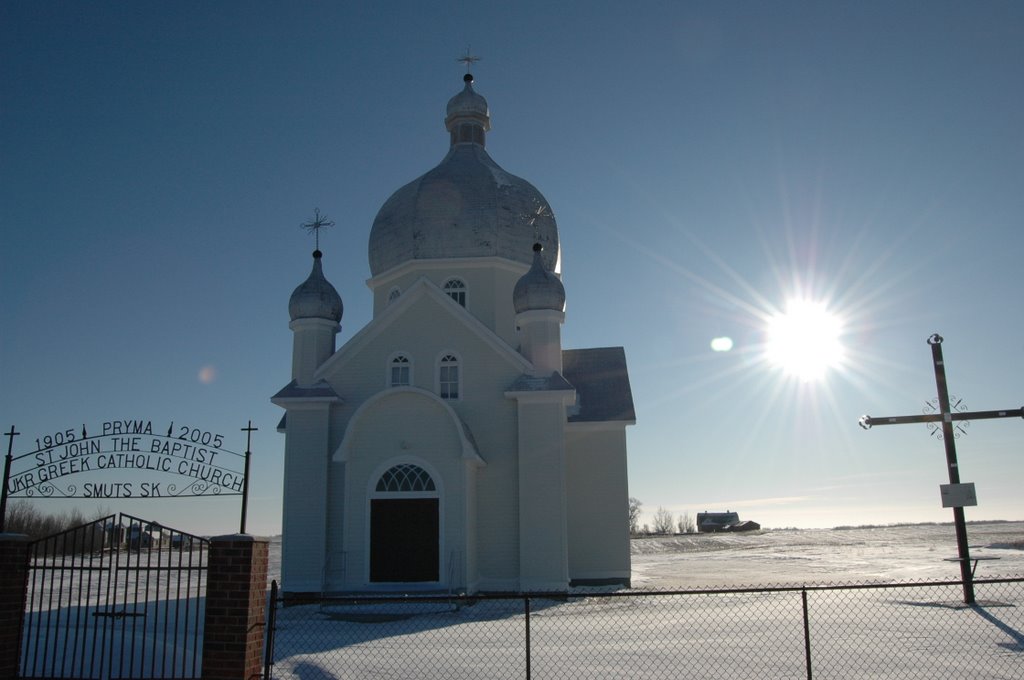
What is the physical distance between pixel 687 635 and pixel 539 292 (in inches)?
421

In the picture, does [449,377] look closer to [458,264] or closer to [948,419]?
[458,264]

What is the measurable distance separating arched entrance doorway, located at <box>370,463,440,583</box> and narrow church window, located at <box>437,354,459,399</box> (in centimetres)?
239

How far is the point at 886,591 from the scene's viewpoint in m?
18.0

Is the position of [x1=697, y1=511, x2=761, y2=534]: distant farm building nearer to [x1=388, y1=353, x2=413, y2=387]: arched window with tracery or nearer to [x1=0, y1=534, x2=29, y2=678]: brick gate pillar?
[x1=388, y1=353, x2=413, y2=387]: arched window with tracery

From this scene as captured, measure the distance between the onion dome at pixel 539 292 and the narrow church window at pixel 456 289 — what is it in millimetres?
2996

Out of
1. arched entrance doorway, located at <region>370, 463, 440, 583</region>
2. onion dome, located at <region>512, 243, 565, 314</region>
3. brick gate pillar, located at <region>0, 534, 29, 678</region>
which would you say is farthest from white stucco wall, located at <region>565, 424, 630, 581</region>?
brick gate pillar, located at <region>0, 534, 29, 678</region>

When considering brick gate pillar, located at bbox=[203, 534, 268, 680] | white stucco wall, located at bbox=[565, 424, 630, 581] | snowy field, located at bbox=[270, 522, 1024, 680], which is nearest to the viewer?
brick gate pillar, located at bbox=[203, 534, 268, 680]

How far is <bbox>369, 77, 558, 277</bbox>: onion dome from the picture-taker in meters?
25.0

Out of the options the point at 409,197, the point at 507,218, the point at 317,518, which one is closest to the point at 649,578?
the point at 317,518

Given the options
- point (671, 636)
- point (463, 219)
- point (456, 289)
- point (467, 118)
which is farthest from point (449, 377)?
point (467, 118)

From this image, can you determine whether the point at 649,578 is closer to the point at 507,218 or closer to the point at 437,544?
the point at 437,544

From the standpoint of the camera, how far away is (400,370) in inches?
862

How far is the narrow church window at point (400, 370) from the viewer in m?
21.8

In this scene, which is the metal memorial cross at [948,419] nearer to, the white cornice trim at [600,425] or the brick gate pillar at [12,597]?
the white cornice trim at [600,425]
